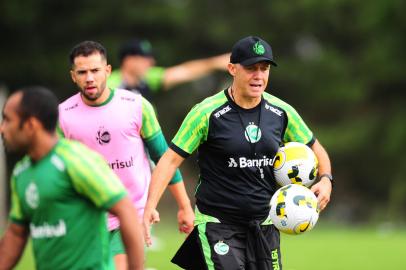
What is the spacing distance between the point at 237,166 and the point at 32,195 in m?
2.35

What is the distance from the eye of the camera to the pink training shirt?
773 cm

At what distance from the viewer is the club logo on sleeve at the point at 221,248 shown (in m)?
7.23

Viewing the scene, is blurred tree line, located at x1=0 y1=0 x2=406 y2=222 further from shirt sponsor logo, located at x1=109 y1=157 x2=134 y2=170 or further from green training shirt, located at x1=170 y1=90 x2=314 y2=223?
green training shirt, located at x1=170 y1=90 x2=314 y2=223

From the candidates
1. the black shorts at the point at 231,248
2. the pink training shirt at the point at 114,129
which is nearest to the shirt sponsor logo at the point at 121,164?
the pink training shirt at the point at 114,129

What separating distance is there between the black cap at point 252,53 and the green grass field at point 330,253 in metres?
5.55

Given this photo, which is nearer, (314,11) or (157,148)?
(157,148)

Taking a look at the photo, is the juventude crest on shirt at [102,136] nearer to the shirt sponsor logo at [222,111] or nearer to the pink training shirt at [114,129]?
the pink training shirt at [114,129]

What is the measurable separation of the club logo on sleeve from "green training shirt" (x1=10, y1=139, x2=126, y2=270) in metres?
1.95

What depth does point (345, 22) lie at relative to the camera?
32062 millimetres

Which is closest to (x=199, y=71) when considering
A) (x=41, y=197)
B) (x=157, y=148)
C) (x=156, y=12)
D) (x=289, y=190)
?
(x=157, y=148)

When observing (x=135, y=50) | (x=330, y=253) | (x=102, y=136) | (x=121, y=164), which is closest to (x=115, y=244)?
(x=121, y=164)

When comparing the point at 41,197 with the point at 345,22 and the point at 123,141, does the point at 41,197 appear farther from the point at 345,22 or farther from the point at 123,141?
the point at 345,22

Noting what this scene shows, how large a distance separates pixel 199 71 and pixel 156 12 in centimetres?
1933

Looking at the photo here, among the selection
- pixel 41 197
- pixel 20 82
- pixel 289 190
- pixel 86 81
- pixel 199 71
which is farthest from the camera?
pixel 20 82
